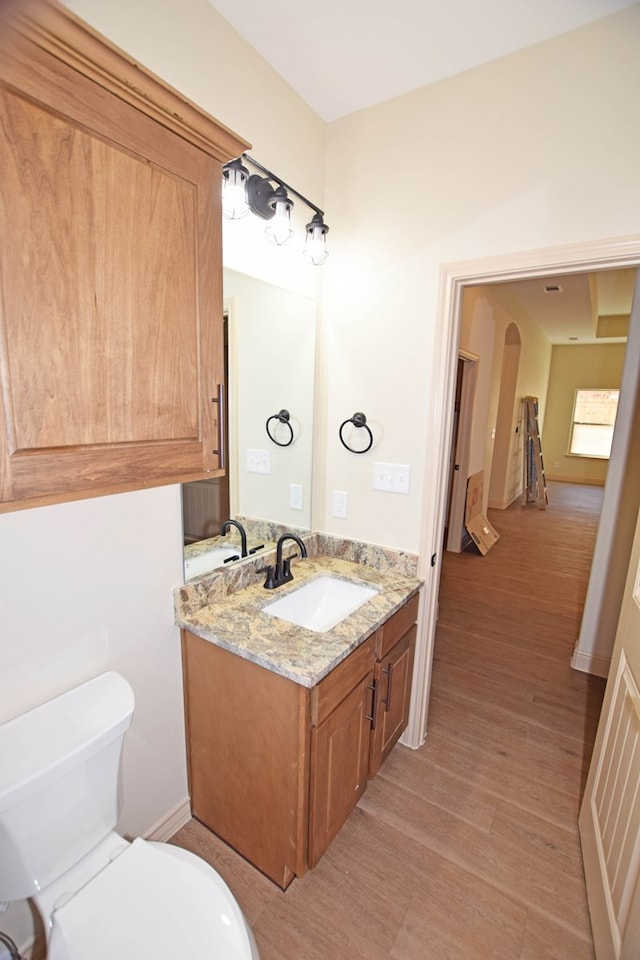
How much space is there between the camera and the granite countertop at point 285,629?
1.26 m

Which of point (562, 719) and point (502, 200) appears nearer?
point (502, 200)

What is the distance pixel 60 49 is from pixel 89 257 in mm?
303

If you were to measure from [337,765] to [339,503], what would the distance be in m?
1.07

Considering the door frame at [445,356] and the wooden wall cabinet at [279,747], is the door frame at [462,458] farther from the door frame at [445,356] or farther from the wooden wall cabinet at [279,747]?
the wooden wall cabinet at [279,747]

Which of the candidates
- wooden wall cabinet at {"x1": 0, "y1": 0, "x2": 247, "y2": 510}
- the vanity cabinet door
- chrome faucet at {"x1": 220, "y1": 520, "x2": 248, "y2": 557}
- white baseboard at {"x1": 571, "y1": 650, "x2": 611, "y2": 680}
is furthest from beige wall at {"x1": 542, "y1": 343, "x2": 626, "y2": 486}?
wooden wall cabinet at {"x1": 0, "y1": 0, "x2": 247, "y2": 510}

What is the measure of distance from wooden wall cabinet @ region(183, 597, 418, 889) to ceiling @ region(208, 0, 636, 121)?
2.04 meters

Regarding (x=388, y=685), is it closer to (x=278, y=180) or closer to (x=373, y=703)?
(x=373, y=703)

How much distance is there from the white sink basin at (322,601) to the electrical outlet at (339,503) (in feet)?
1.10

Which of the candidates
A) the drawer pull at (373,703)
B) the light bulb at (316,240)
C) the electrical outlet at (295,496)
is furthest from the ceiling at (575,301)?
the drawer pull at (373,703)

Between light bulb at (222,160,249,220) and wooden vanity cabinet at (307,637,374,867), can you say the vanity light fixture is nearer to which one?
light bulb at (222,160,249,220)

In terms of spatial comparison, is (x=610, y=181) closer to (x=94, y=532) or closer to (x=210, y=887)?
(x=94, y=532)

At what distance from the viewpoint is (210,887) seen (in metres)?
1.02

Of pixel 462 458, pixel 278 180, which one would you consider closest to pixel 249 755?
pixel 278 180

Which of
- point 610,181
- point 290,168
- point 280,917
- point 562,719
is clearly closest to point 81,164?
point 290,168
